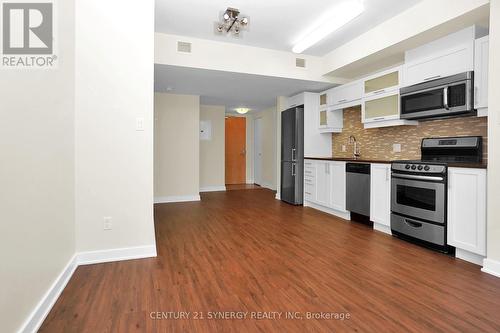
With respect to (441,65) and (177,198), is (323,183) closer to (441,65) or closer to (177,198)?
(441,65)

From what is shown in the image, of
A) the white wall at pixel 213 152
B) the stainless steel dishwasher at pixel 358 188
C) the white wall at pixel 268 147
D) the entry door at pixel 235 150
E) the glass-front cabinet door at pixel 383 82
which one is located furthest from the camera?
the entry door at pixel 235 150

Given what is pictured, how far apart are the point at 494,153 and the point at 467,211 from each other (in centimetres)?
59

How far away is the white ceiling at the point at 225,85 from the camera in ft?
14.1

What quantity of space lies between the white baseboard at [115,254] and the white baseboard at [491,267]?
10.0ft

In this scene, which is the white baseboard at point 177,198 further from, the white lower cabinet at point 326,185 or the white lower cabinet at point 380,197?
the white lower cabinet at point 380,197

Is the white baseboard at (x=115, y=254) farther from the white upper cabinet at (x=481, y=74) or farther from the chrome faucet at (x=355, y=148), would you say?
the chrome faucet at (x=355, y=148)

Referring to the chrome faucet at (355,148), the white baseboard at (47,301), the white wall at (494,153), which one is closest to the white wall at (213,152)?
the chrome faucet at (355,148)

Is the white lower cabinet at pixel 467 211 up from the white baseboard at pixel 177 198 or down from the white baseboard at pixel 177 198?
up

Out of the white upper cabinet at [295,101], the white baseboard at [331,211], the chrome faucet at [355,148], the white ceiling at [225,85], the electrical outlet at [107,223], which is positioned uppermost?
the white ceiling at [225,85]

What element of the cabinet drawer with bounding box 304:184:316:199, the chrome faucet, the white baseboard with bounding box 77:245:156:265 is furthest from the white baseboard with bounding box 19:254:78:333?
the chrome faucet

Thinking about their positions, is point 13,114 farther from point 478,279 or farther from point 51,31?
point 478,279

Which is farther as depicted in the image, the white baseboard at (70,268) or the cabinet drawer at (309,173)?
the cabinet drawer at (309,173)

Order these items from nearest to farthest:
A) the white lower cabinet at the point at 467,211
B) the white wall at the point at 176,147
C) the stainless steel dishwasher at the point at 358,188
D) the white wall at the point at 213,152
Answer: the white lower cabinet at the point at 467,211, the stainless steel dishwasher at the point at 358,188, the white wall at the point at 176,147, the white wall at the point at 213,152

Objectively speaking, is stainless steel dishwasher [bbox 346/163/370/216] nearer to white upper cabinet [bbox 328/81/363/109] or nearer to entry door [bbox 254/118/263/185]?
white upper cabinet [bbox 328/81/363/109]
